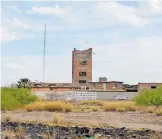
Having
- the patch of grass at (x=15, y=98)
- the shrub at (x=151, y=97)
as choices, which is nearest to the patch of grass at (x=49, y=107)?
the patch of grass at (x=15, y=98)

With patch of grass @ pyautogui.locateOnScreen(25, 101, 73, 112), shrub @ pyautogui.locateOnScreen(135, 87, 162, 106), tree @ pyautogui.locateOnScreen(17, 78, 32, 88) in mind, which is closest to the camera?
patch of grass @ pyautogui.locateOnScreen(25, 101, 73, 112)

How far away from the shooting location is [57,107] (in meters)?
51.3

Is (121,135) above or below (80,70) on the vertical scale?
below

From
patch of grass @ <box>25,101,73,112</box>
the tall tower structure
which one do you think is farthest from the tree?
patch of grass @ <box>25,101,73,112</box>

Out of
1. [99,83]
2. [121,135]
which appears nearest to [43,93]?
[99,83]

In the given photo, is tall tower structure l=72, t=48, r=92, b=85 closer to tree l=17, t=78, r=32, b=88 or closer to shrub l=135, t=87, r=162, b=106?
tree l=17, t=78, r=32, b=88

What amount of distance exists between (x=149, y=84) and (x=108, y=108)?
51262mm

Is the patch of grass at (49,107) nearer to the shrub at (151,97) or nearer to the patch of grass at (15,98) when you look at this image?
the patch of grass at (15,98)

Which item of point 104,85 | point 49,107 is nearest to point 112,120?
point 49,107

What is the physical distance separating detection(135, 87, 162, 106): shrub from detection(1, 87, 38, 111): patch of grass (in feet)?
44.2

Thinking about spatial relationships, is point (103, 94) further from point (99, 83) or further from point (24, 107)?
point (24, 107)

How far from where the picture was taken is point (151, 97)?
54.7 metres

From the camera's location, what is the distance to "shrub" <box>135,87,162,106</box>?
53344 mm

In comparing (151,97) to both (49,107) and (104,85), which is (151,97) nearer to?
(49,107)
